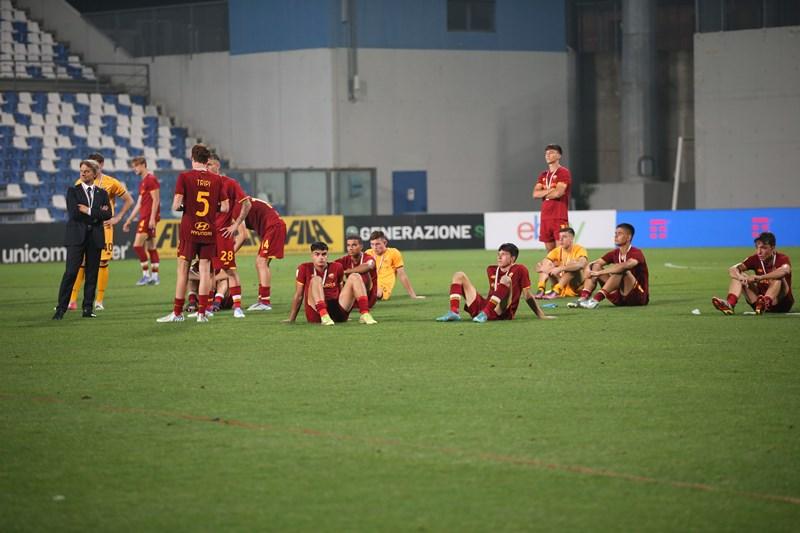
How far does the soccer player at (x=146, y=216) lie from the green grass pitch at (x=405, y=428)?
6.53 m

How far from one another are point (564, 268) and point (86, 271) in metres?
6.96

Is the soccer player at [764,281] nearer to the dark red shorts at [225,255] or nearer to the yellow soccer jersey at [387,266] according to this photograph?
the yellow soccer jersey at [387,266]

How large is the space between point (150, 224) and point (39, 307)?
3.71 meters

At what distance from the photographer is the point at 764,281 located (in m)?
15.1

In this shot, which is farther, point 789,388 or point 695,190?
point 695,190

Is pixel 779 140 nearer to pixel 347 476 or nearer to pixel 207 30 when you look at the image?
pixel 207 30

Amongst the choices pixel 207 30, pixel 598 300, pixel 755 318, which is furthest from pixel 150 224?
pixel 207 30

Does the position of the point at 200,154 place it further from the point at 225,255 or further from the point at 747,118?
the point at 747,118

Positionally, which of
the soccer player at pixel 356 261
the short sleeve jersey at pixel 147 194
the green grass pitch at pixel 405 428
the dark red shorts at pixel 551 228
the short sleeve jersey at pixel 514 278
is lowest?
the green grass pitch at pixel 405 428

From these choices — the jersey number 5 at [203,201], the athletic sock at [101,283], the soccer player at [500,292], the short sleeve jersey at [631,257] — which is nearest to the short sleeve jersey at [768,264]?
the short sleeve jersey at [631,257]

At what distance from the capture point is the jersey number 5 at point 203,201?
47.4ft

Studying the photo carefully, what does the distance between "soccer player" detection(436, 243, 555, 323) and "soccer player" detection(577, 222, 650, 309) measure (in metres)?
1.87

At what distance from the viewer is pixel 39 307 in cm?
1795

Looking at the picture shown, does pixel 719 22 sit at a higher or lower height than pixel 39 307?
higher
